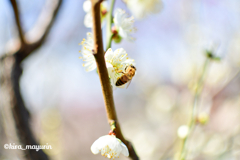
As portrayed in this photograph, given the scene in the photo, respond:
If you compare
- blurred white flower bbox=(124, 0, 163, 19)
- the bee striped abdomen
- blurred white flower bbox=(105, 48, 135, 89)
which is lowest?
the bee striped abdomen

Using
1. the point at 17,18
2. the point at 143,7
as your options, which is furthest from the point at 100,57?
the point at 17,18

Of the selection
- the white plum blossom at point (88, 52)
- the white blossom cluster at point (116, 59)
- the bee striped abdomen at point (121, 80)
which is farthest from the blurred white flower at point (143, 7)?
the bee striped abdomen at point (121, 80)

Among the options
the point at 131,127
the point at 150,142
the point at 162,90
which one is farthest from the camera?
the point at 131,127

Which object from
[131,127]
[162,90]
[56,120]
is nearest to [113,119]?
[56,120]

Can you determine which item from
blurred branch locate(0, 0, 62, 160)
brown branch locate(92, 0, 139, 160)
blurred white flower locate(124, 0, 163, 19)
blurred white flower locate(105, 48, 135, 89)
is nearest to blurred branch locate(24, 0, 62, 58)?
blurred branch locate(0, 0, 62, 160)

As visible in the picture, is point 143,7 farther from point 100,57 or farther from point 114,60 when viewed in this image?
point 100,57

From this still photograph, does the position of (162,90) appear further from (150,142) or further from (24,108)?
(24,108)

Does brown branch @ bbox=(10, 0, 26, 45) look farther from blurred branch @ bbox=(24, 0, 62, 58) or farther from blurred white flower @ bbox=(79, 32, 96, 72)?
blurred white flower @ bbox=(79, 32, 96, 72)

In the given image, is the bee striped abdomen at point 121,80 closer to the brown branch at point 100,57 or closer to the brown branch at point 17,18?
the brown branch at point 100,57
